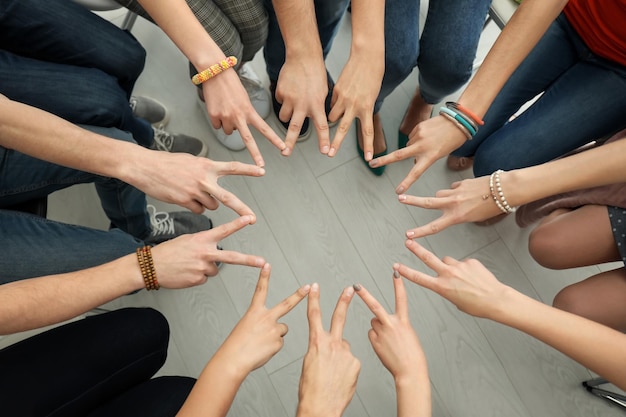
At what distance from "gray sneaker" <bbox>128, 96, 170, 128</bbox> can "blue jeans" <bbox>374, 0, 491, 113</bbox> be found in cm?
88

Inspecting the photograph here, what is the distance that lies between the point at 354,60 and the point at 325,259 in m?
0.72

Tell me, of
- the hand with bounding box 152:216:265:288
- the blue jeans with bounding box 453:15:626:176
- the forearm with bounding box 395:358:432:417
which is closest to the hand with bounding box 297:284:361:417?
the forearm with bounding box 395:358:432:417

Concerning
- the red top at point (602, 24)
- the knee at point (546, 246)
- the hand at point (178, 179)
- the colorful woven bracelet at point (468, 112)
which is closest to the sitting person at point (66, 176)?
the hand at point (178, 179)

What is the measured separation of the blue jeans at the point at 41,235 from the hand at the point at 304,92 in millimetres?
463

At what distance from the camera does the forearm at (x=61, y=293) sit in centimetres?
93

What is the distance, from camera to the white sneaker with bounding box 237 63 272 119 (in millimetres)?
1659

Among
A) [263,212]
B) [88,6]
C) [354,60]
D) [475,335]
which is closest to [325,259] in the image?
[263,212]

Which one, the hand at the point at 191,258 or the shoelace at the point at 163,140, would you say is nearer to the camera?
the hand at the point at 191,258

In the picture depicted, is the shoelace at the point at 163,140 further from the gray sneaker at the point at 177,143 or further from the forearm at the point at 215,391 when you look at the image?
the forearm at the point at 215,391

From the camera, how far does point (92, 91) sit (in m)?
1.19

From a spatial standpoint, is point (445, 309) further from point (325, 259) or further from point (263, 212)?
point (263, 212)

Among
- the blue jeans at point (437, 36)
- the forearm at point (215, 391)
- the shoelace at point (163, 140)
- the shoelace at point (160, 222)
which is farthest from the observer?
the shoelace at point (163, 140)

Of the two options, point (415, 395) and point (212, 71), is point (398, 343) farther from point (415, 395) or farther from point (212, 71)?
point (212, 71)

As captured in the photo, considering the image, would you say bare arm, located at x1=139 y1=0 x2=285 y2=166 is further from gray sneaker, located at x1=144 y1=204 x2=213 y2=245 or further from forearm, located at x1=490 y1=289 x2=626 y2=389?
forearm, located at x1=490 y1=289 x2=626 y2=389
